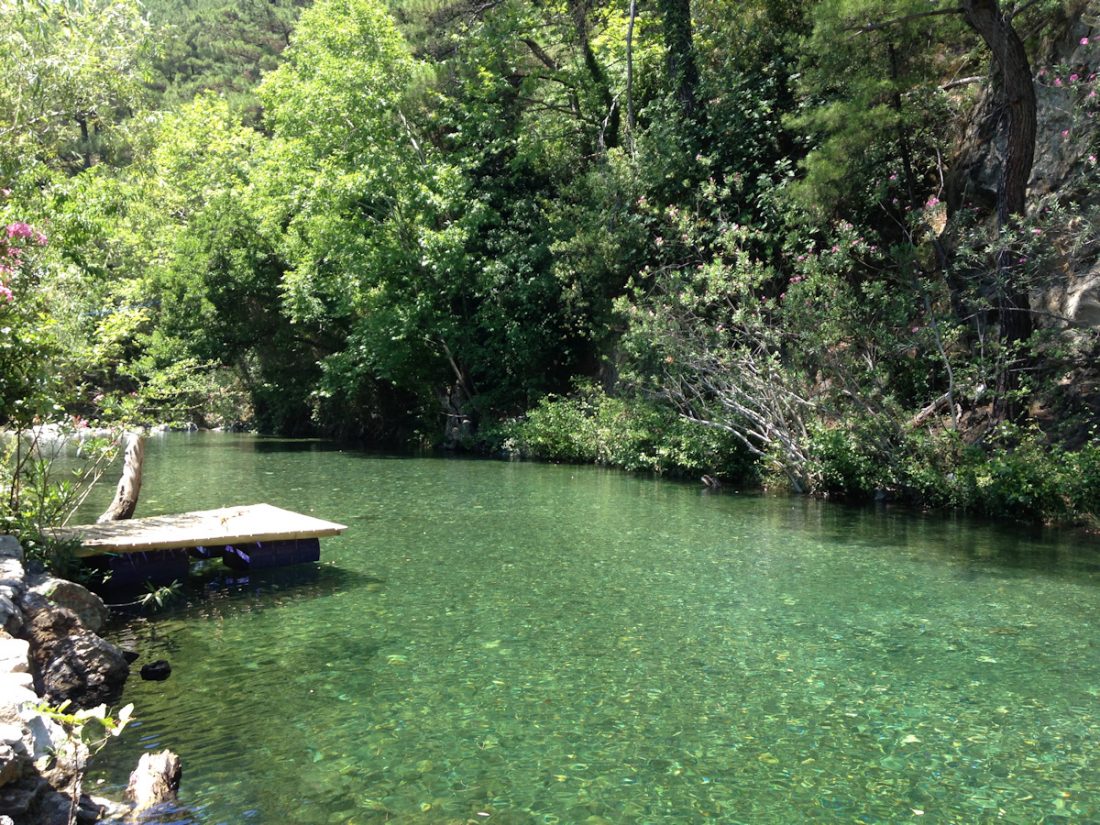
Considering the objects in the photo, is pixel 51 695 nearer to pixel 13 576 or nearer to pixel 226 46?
pixel 13 576

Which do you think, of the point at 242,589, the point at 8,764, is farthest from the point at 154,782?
the point at 242,589

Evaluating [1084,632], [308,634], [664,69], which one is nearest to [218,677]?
[308,634]

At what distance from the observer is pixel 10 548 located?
23.9 ft

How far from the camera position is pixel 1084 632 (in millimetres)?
7891

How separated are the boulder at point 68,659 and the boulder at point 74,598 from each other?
1.66 ft

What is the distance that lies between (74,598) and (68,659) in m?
1.23

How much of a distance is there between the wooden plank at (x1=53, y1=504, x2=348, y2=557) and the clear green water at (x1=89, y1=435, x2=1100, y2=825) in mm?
550

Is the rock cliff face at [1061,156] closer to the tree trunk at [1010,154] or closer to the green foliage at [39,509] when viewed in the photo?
the tree trunk at [1010,154]


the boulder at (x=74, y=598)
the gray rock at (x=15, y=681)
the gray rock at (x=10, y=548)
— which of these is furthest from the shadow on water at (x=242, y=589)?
the gray rock at (x=15, y=681)

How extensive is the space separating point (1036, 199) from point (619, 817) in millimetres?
14700

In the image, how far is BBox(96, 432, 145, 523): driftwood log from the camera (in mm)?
11188

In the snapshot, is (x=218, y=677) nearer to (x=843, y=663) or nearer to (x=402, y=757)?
(x=402, y=757)

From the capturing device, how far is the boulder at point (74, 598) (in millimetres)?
6973

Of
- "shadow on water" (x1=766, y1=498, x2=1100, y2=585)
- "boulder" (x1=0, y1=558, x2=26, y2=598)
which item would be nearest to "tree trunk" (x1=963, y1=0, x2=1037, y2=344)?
"shadow on water" (x1=766, y1=498, x2=1100, y2=585)
